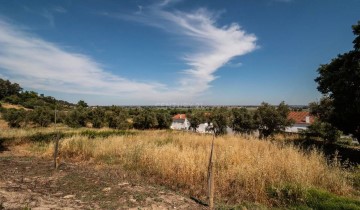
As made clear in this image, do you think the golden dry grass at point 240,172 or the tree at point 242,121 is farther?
the tree at point 242,121

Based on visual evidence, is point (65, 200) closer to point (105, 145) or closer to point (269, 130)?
point (105, 145)

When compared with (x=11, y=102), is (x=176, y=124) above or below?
below

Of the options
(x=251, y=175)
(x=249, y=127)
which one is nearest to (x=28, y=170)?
(x=251, y=175)

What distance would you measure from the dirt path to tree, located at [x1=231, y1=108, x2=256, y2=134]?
110 feet

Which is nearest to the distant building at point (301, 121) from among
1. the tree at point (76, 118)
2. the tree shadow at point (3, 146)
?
the tree at point (76, 118)

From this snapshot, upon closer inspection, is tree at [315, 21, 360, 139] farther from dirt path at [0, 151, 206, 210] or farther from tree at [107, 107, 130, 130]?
tree at [107, 107, 130, 130]

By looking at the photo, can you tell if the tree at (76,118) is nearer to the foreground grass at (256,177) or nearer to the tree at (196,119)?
the tree at (196,119)

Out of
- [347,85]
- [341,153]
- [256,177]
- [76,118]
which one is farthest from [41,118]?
[256,177]

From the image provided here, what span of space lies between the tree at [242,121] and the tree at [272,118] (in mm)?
4497

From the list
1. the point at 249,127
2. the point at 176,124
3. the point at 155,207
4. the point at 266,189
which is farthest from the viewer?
the point at 176,124

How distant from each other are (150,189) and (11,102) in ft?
245

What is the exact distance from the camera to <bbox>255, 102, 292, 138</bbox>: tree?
1262 inches

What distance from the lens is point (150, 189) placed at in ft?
22.0

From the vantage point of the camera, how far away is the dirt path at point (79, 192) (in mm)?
5473
